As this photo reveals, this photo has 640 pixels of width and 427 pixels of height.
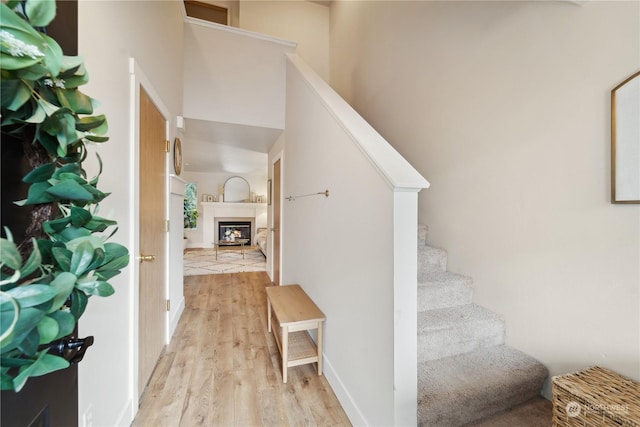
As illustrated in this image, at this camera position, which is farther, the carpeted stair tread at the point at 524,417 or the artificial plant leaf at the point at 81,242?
the carpeted stair tread at the point at 524,417

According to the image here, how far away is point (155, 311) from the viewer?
200cm

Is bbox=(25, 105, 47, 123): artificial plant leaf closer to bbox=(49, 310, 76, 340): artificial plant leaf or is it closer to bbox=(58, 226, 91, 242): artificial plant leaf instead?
bbox=(58, 226, 91, 242): artificial plant leaf

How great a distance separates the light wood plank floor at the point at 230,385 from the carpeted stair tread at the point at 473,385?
56 cm

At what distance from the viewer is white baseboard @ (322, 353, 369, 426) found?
1430 mm

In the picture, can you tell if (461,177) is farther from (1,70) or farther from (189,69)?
(189,69)

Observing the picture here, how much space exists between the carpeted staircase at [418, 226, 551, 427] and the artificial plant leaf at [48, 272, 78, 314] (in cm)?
146

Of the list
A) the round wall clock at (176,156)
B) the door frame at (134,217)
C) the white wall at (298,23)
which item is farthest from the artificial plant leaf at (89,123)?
the white wall at (298,23)

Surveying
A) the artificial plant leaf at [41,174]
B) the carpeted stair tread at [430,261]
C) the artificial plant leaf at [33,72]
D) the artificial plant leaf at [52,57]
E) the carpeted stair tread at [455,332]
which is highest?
the artificial plant leaf at [52,57]

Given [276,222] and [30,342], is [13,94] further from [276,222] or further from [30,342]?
[276,222]

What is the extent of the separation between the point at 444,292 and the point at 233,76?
330 centimetres

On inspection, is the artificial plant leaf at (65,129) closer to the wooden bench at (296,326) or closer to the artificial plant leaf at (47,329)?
the artificial plant leaf at (47,329)

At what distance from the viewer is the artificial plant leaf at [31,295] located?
301 mm

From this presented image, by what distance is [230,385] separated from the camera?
1.80m

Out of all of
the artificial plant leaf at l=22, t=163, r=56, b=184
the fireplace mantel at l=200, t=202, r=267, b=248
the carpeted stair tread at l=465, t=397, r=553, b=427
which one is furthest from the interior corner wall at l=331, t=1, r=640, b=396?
the fireplace mantel at l=200, t=202, r=267, b=248
